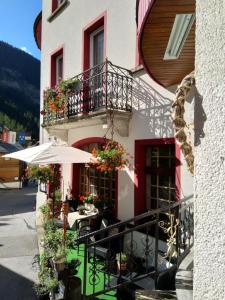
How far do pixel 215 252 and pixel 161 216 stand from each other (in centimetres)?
524

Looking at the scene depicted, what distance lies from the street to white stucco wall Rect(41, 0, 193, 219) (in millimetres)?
2388

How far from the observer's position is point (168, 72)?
4.33 m

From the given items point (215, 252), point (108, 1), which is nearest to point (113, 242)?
point (215, 252)

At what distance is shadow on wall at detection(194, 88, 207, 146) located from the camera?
4.73 feet

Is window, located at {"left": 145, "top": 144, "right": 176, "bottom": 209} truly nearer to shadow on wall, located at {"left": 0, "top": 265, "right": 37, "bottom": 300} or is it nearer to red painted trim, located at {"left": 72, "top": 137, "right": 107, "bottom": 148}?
red painted trim, located at {"left": 72, "top": 137, "right": 107, "bottom": 148}

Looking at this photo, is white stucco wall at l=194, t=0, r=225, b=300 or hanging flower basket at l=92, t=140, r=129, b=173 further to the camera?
hanging flower basket at l=92, t=140, r=129, b=173

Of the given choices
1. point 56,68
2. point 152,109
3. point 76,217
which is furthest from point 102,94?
point 56,68

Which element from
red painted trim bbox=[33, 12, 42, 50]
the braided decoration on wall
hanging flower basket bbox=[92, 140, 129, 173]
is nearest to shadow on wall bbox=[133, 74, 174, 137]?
hanging flower basket bbox=[92, 140, 129, 173]

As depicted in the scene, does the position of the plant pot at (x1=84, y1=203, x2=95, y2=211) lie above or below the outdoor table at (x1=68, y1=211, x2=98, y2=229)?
above

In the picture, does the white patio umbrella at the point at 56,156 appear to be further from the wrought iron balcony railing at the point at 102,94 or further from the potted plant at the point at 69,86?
the potted plant at the point at 69,86

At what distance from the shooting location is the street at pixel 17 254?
584cm

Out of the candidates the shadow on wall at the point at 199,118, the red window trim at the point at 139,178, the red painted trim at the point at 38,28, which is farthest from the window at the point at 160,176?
the red painted trim at the point at 38,28

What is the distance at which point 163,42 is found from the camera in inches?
128

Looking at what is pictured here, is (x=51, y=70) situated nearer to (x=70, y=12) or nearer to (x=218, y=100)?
(x=70, y=12)
